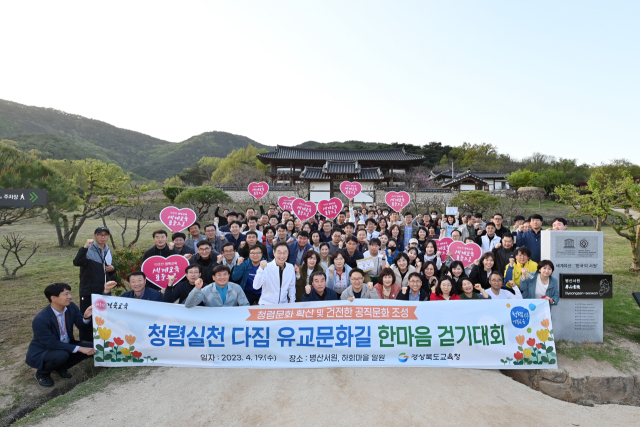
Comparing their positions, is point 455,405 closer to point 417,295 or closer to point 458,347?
point 458,347

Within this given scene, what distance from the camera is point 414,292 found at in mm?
4570

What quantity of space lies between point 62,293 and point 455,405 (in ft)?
15.4

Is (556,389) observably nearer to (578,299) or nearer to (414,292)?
(578,299)

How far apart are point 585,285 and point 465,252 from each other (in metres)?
1.67

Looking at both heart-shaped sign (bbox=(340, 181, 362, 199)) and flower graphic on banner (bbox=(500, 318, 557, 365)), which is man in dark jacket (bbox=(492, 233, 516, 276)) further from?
heart-shaped sign (bbox=(340, 181, 362, 199))

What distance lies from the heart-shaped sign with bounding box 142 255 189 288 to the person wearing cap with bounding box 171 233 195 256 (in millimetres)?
505

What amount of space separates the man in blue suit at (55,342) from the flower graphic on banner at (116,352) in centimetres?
11

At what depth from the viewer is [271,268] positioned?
4.55 m

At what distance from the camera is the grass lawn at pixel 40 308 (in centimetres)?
405

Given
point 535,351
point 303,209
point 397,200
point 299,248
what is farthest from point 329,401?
point 397,200

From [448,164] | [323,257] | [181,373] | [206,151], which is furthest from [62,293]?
[206,151]

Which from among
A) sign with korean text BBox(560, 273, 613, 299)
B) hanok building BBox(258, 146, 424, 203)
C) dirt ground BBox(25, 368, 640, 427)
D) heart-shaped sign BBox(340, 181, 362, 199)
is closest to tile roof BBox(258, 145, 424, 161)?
hanok building BBox(258, 146, 424, 203)

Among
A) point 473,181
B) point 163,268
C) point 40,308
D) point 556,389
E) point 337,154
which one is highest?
point 337,154

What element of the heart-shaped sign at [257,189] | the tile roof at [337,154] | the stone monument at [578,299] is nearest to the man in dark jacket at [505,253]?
the stone monument at [578,299]
